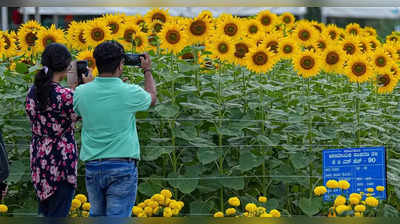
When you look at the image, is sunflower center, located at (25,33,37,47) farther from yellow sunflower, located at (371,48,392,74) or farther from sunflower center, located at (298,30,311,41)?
yellow sunflower, located at (371,48,392,74)

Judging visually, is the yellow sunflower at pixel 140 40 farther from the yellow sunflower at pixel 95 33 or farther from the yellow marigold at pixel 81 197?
the yellow marigold at pixel 81 197

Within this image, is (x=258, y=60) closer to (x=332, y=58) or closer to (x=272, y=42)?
(x=272, y=42)

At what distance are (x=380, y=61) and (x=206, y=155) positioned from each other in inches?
51.7

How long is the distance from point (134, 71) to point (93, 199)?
1.45 metres

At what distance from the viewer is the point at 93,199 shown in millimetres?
2918

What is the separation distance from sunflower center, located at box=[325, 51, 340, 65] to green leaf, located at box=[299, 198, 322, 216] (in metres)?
0.90

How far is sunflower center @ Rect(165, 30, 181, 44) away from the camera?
3945 mm

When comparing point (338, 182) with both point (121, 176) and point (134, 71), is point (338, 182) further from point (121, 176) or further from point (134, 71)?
point (134, 71)

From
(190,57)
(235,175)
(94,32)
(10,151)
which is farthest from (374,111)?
(10,151)

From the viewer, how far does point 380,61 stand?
415cm

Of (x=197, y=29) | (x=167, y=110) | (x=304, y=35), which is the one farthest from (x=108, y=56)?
(x=304, y=35)

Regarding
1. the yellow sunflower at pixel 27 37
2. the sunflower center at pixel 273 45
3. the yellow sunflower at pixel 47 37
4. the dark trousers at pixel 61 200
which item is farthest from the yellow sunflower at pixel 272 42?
the dark trousers at pixel 61 200

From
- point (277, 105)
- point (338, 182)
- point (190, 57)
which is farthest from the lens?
point (190, 57)

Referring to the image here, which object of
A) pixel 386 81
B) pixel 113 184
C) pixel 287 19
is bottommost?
pixel 113 184
